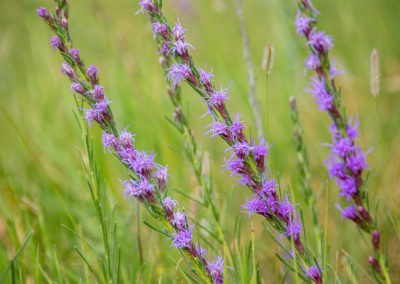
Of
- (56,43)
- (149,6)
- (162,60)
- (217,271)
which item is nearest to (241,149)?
(217,271)

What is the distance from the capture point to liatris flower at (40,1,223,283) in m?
1.06

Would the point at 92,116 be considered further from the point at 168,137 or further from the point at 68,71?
the point at 168,137

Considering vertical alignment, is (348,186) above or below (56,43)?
below

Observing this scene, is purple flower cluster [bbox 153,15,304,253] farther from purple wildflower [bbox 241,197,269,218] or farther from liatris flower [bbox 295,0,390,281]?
liatris flower [bbox 295,0,390,281]

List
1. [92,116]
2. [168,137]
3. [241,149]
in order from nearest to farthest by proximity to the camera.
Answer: [241,149], [92,116], [168,137]

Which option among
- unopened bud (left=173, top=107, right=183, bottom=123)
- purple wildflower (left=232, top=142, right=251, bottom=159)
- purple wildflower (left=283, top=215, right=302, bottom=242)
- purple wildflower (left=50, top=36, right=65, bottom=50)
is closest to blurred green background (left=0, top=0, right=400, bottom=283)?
unopened bud (left=173, top=107, right=183, bottom=123)

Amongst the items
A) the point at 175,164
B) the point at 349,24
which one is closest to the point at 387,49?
the point at 349,24

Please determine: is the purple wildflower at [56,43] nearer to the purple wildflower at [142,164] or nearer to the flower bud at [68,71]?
the flower bud at [68,71]

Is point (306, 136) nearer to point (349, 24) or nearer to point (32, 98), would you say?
point (349, 24)

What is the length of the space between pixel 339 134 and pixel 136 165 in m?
0.55

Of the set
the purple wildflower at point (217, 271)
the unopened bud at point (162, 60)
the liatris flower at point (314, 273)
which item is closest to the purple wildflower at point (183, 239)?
the purple wildflower at point (217, 271)

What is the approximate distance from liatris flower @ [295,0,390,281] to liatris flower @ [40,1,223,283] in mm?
420

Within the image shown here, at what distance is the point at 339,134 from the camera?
1.05m

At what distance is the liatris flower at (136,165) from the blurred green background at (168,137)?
48 cm
